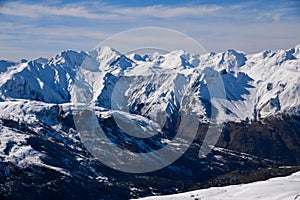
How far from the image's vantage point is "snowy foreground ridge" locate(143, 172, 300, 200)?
153 meters

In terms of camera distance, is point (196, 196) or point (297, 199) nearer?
point (297, 199)

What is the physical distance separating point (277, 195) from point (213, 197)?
23.5 meters

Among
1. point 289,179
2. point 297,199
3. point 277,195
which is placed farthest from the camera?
point 289,179

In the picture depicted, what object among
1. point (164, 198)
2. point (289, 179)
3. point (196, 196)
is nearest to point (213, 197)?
point (196, 196)

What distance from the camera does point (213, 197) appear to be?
167500 millimetres

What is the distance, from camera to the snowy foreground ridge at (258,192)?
500 feet

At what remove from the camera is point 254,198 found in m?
→ 155

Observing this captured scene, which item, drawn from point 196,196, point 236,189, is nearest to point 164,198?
point 196,196

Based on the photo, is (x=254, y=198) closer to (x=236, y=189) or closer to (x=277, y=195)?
(x=277, y=195)

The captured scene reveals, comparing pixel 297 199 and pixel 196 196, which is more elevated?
pixel 297 199

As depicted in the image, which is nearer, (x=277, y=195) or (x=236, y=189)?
(x=277, y=195)

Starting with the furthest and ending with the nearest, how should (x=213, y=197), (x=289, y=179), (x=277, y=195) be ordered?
(x=289, y=179) → (x=213, y=197) → (x=277, y=195)

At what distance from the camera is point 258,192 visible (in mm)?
161750

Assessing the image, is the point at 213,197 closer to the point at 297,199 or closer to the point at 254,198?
the point at 254,198
